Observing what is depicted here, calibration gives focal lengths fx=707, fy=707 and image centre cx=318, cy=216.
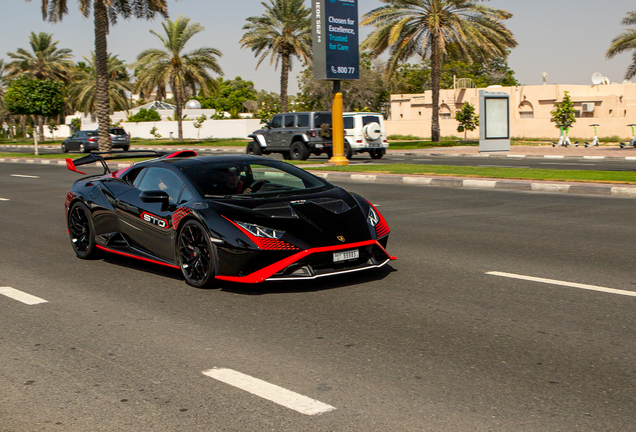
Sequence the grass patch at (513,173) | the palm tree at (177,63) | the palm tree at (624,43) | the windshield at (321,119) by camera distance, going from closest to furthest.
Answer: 1. the grass patch at (513,173)
2. the windshield at (321,119)
3. the palm tree at (624,43)
4. the palm tree at (177,63)

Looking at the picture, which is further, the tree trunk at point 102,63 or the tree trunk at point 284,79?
the tree trunk at point 284,79

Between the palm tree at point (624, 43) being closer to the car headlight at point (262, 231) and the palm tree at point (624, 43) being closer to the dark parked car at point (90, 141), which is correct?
the dark parked car at point (90, 141)

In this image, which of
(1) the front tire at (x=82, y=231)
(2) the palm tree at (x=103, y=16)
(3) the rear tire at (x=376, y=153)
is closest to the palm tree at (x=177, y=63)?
(2) the palm tree at (x=103, y=16)

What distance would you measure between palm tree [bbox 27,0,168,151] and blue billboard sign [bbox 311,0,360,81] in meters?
12.9

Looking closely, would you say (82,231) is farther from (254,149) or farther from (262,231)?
(254,149)

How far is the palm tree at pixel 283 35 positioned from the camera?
47.6m

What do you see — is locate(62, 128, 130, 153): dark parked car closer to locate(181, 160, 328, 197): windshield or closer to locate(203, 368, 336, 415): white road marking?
locate(181, 160, 328, 197): windshield

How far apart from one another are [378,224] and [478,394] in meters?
3.16

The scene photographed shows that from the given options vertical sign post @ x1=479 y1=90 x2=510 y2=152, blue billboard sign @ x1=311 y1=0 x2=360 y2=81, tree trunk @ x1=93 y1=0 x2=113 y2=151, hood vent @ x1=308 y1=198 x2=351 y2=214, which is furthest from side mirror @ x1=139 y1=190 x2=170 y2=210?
tree trunk @ x1=93 y1=0 x2=113 y2=151

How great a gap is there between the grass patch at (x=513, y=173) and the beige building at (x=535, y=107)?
98.5 ft

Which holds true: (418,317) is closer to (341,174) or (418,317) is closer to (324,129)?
(341,174)

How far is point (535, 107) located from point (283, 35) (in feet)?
68.3

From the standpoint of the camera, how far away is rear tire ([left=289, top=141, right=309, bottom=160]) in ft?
91.0

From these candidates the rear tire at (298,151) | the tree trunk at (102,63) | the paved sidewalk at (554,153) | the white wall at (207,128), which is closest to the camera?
the rear tire at (298,151)
